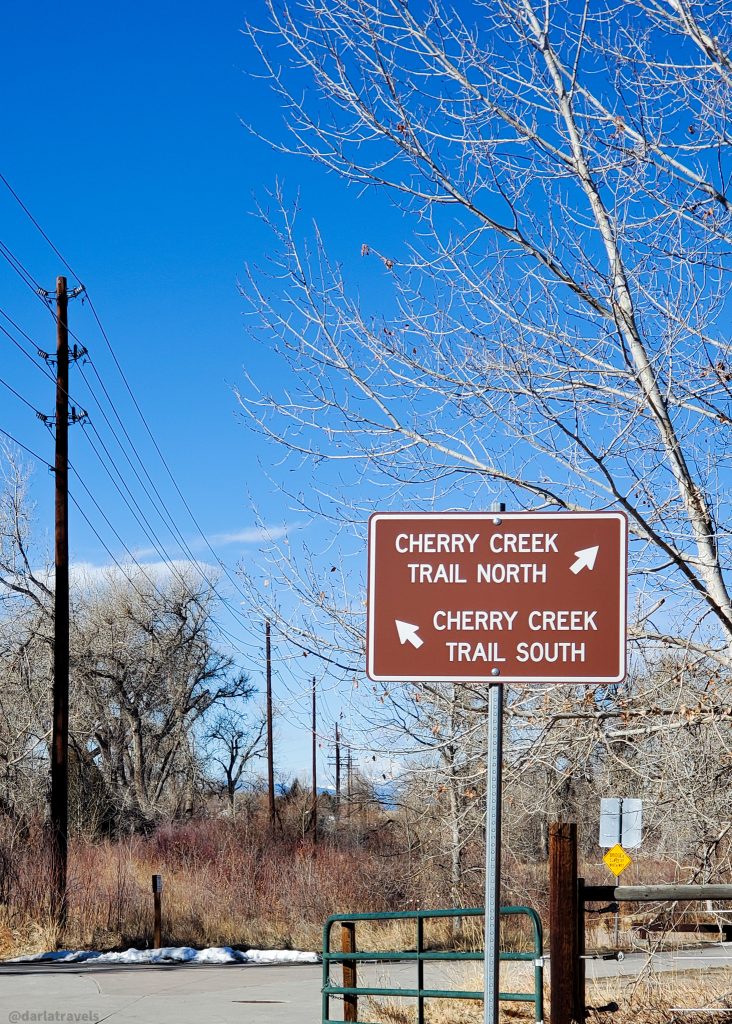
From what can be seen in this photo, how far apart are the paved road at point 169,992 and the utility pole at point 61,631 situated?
9.73ft

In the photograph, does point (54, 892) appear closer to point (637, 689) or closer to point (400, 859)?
point (400, 859)

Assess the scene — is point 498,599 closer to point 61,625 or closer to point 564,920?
point 564,920

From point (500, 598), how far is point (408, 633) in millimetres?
313

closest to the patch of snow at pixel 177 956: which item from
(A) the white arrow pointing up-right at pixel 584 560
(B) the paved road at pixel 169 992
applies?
(B) the paved road at pixel 169 992

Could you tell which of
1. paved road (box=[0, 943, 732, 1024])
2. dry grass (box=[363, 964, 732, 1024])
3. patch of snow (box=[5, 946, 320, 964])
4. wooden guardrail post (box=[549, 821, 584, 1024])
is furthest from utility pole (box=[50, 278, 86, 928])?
wooden guardrail post (box=[549, 821, 584, 1024])

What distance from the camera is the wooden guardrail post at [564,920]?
8.22 m

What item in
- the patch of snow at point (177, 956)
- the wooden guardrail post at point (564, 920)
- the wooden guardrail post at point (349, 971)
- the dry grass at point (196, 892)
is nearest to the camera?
the wooden guardrail post at point (564, 920)

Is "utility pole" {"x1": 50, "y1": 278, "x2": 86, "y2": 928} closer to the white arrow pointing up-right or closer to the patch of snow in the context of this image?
the patch of snow

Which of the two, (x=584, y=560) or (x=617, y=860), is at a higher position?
(x=584, y=560)

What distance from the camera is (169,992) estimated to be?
13.6 metres

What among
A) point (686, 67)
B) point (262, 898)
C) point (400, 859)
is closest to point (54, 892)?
point (262, 898)

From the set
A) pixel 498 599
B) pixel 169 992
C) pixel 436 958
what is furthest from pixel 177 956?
pixel 498 599

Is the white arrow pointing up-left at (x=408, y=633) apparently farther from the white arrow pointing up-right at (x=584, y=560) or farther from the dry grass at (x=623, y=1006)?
the dry grass at (x=623, y=1006)

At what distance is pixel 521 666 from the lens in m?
3.74
